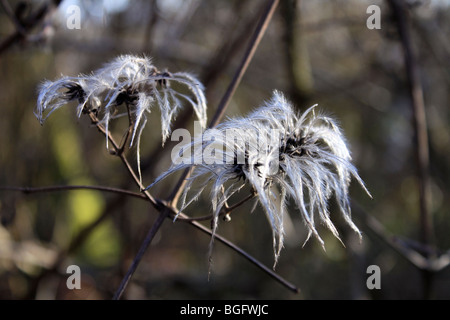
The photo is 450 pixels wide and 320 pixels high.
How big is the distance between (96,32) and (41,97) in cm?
214

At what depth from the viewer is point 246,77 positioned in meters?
2.74

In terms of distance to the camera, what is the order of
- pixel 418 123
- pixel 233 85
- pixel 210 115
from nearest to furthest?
1. pixel 233 85
2. pixel 418 123
3. pixel 210 115

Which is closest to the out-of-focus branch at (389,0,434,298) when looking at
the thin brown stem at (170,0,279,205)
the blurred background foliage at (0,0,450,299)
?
the blurred background foliage at (0,0,450,299)

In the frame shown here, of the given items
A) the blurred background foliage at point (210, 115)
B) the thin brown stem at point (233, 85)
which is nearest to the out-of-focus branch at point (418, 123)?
the blurred background foliage at point (210, 115)

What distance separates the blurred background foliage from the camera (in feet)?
7.00

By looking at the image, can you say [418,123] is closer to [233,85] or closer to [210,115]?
[233,85]

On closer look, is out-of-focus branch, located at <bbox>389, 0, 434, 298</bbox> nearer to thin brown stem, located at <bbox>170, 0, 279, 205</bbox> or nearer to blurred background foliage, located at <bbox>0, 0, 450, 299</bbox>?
blurred background foliage, located at <bbox>0, 0, 450, 299</bbox>

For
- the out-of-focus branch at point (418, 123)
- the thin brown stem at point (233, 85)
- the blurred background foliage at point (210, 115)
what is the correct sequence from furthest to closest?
the blurred background foliage at point (210, 115) → the out-of-focus branch at point (418, 123) → the thin brown stem at point (233, 85)

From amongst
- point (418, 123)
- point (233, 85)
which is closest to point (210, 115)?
point (418, 123)

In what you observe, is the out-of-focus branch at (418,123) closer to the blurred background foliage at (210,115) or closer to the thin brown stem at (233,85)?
the blurred background foliage at (210,115)

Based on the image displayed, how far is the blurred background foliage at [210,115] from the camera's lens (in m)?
2.13

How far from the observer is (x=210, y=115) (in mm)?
2904

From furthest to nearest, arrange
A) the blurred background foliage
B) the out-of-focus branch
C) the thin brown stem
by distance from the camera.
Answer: the blurred background foliage, the out-of-focus branch, the thin brown stem

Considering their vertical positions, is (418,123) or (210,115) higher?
(210,115)
